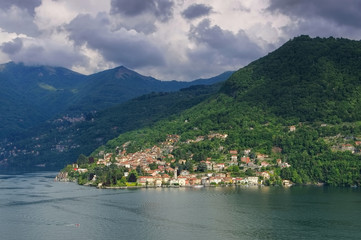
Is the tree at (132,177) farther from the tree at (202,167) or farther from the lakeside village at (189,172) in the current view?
the tree at (202,167)

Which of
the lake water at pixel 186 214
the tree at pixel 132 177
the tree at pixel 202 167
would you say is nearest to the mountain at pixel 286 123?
the tree at pixel 202 167

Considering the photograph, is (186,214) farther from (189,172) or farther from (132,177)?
(189,172)

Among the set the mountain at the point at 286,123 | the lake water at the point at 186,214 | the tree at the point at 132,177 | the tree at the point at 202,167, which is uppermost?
the mountain at the point at 286,123

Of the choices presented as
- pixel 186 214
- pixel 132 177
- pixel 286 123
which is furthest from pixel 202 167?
pixel 186 214

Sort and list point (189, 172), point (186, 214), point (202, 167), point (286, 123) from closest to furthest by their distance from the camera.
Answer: point (186, 214)
point (202, 167)
point (189, 172)
point (286, 123)

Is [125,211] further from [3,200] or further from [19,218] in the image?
[3,200]

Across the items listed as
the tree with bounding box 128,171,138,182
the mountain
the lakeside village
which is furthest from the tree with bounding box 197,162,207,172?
the tree with bounding box 128,171,138,182

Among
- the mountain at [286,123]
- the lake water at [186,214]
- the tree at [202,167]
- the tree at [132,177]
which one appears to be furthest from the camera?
the tree at [202,167]
